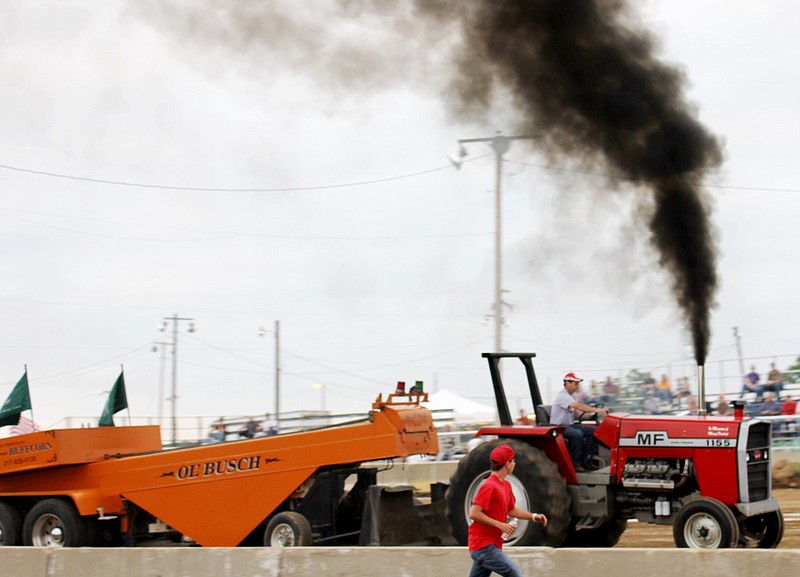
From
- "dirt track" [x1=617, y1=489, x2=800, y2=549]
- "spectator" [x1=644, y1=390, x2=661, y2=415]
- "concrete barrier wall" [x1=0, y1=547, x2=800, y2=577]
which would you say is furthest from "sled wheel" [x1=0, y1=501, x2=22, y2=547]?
"spectator" [x1=644, y1=390, x2=661, y2=415]

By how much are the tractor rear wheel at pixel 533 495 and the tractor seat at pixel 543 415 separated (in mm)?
479

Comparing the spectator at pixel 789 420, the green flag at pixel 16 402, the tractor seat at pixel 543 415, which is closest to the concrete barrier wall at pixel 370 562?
the tractor seat at pixel 543 415

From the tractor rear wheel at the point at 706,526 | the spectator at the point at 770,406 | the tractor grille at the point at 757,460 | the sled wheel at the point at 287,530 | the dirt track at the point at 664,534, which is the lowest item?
the dirt track at the point at 664,534

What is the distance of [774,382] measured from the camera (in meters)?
18.1

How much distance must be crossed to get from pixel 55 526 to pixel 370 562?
17.2 feet

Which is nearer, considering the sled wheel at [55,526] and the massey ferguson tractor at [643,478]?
→ the massey ferguson tractor at [643,478]

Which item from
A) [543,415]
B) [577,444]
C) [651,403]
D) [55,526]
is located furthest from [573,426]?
[651,403]

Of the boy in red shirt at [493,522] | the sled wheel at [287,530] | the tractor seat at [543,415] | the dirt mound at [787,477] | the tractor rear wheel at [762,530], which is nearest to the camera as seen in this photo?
the boy in red shirt at [493,522]

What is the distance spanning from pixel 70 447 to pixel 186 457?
5.09ft

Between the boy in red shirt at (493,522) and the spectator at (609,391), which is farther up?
the spectator at (609,391)

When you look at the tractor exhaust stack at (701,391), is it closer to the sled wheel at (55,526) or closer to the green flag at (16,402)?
the sled wheel at (55,526)

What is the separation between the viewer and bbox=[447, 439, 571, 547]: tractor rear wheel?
387 inches

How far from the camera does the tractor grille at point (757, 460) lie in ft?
32.2

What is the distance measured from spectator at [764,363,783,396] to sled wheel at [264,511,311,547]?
393 inches
